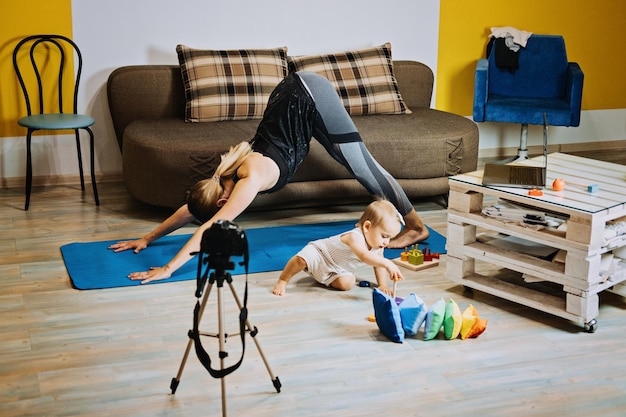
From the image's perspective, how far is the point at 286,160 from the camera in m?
4.09

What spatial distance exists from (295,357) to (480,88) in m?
3.23

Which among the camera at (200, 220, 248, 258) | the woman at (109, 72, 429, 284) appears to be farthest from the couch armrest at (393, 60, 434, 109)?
the camera at (200, 220, 248, 258)

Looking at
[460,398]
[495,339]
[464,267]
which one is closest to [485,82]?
[464,267]

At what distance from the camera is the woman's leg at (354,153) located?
425 centimetres

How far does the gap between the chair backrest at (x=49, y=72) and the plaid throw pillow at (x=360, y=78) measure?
1.29 meters

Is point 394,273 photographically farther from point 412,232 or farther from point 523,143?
point 523,143

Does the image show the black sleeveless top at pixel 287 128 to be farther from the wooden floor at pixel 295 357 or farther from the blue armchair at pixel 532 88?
the blue armchair at pixel 532 88

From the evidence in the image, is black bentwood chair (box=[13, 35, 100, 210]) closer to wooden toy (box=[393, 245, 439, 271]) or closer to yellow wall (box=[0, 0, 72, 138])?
yellow wall (box=[0, 0, 72, 138])

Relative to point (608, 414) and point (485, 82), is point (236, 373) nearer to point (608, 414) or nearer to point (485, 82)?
point (608, 414)

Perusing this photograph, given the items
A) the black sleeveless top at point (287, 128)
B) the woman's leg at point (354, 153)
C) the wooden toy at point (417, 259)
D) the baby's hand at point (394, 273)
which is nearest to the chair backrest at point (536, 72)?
the woman's leg at point (354, 153)

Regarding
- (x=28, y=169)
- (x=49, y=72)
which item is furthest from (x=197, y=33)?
(x=28, y=169)

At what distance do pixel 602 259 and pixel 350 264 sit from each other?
101cm

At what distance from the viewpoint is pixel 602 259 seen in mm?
3318

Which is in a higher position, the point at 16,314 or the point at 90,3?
the point at 90,3
